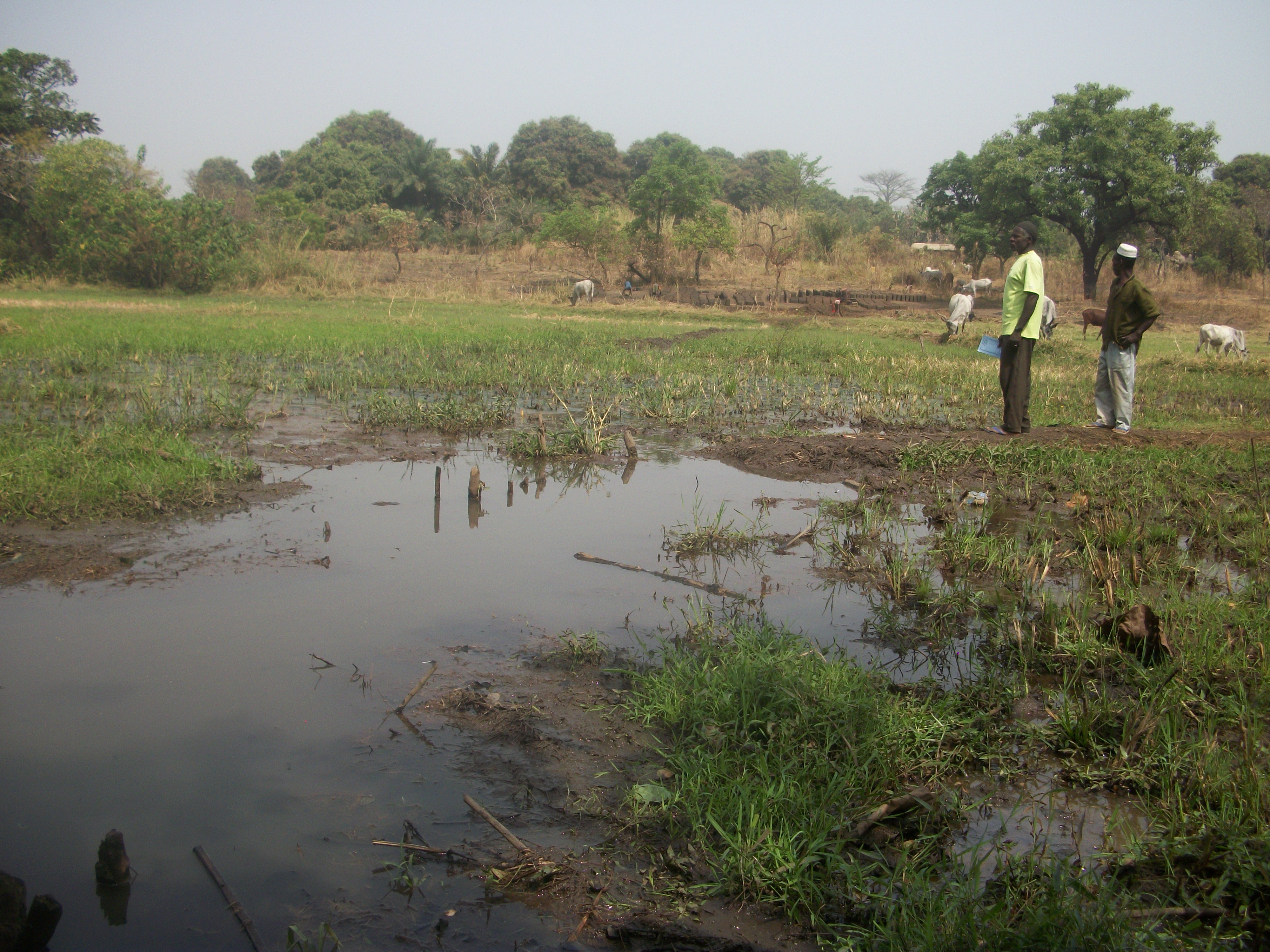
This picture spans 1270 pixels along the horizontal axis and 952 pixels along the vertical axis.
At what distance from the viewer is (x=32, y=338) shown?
1126 centimetres

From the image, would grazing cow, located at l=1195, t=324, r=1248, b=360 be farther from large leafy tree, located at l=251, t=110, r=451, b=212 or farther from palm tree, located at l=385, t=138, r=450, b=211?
palm tree, located at l=385, t=138, r=450, b=211

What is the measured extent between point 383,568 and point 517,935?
→ 2830 millimetres

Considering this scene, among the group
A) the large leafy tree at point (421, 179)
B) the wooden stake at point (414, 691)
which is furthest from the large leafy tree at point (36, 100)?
the wooden stake at point (414, 691)

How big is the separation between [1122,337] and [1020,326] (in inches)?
35.7

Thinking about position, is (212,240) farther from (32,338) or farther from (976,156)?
(976,156)

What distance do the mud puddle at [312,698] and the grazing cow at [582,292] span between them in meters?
18.2

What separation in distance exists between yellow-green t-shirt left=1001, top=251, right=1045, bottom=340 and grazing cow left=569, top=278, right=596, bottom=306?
661 inches

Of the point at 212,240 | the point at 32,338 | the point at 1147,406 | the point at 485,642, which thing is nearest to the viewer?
the point at 485,642

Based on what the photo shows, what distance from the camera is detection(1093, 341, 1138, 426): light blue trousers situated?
300 inches

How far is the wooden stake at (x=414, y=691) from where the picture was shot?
10.5 ft

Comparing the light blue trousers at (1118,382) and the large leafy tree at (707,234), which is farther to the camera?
the large leafy tree at (707,234)

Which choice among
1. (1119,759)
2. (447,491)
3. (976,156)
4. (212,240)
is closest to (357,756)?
(1119,759)

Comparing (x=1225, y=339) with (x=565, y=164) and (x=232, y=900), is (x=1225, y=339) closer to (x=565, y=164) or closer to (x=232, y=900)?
(x=232, y=900)

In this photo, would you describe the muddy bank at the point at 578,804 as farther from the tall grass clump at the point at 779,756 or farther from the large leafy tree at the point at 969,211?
the large leafy tree at the point at 969,211
